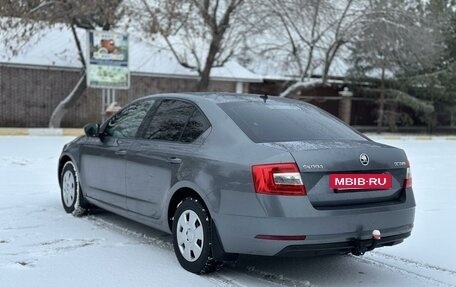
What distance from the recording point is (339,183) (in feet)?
14.5

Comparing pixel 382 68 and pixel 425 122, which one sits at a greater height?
pixel 382 68

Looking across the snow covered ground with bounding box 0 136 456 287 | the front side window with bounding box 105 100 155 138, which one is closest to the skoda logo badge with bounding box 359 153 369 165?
the snow covered ground with bounding box 0 136 456 287

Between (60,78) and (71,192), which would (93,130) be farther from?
(60,78)

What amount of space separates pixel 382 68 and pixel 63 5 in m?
15.5

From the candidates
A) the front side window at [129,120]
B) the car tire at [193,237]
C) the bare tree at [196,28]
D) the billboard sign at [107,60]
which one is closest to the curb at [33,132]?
the billboard sign at [107,60]

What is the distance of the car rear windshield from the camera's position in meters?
4.84

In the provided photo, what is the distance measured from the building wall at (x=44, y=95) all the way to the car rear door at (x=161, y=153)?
18.4 meters

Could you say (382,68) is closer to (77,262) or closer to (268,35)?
(268,35)

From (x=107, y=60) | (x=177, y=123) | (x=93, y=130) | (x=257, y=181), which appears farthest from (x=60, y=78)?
(x=257, y=181)

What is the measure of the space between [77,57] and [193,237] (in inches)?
791

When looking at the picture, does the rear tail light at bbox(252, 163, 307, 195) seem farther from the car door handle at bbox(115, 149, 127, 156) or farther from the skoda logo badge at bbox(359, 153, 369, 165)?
the car door handle at bbox(115, 149, 127, 156)

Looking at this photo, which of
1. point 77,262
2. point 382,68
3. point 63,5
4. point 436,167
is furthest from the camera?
point 382,68

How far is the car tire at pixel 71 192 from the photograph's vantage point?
6.96 meters

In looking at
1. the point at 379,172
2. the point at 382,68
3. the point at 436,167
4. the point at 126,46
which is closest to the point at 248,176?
the point at 379,172
